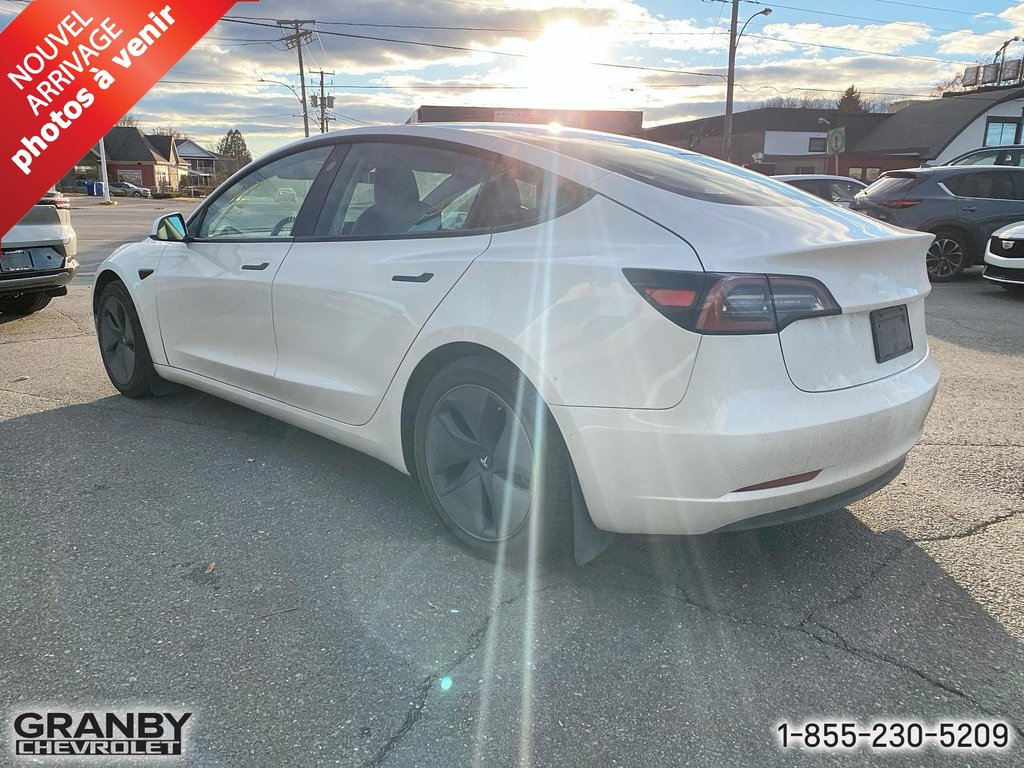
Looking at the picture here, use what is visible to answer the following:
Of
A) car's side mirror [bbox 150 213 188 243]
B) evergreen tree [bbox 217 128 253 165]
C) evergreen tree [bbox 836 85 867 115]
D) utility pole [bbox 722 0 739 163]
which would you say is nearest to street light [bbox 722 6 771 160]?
utility pole [bbox 722 0 739 163]

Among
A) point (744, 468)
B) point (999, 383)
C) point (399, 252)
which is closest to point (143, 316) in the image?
point (399, 252)

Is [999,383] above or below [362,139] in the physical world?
below

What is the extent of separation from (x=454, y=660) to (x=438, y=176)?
1828 millimetres

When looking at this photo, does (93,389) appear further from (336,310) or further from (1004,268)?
(1004,268)

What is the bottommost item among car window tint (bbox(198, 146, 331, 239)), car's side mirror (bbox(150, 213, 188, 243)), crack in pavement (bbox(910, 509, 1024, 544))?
crack in pavement (bbox(910, 509, 1024, 544))

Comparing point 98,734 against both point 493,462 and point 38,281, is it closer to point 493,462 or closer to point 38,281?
point 493,462

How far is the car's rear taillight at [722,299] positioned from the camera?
2178 mm

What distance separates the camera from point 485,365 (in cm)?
258

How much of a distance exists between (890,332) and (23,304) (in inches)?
324

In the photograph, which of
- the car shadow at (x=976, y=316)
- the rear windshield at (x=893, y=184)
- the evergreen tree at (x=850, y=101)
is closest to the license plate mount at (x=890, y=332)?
the car shadow at (x=976, y=316)

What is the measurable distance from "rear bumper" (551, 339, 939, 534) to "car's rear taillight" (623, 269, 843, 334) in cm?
12

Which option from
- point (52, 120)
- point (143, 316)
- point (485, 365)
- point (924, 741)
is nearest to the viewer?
Result: point (924, 741)

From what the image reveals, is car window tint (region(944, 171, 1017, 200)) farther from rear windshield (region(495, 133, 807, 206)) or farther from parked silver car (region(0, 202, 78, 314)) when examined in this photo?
parked silver car (region(0, 202, 78, 314))

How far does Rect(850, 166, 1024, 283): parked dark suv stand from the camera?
410 inches
